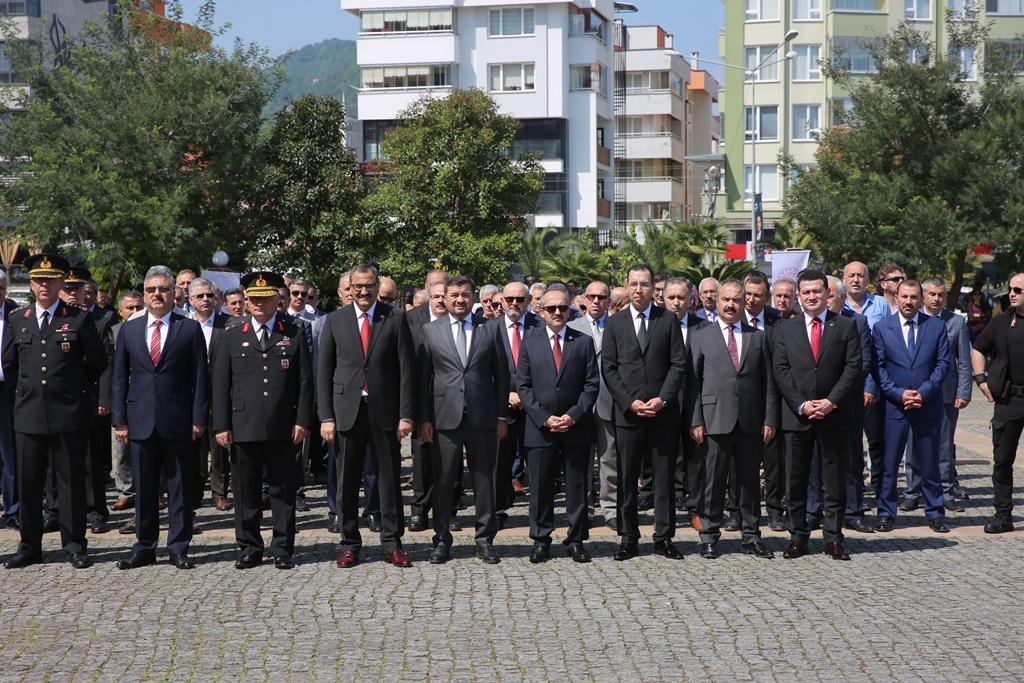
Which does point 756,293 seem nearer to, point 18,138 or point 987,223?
point 987,223

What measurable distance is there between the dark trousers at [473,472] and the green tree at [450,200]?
1246 inches

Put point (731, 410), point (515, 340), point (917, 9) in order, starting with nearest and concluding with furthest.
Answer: point (731, 410) → point (515, 340) → point (917, 9)

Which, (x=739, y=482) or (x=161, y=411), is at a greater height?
(x=161, y=411)

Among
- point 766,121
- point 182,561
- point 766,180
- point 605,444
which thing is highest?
point 766,121

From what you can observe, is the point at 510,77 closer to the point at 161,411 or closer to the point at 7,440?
the point at 7,440

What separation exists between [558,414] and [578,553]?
1.16 metres

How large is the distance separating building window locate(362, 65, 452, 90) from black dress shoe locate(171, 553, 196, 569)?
5784 cm

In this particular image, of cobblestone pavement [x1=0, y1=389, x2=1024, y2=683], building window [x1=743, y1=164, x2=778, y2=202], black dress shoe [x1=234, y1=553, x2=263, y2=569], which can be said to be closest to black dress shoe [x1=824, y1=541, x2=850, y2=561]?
cobblestone pavement [x1=0, y1=389, x2=1024, y2=683]

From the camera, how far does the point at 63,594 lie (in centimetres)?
878

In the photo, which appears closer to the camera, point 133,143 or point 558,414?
point 558,414

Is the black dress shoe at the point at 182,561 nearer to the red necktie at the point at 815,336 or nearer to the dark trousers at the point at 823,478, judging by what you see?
the dark trousers at the point at 823,478

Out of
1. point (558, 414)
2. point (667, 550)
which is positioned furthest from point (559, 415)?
point (667, 550)

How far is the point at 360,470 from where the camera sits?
10109mm

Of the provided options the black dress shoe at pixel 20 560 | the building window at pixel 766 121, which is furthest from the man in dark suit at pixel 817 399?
the building window at pixel 766 121
